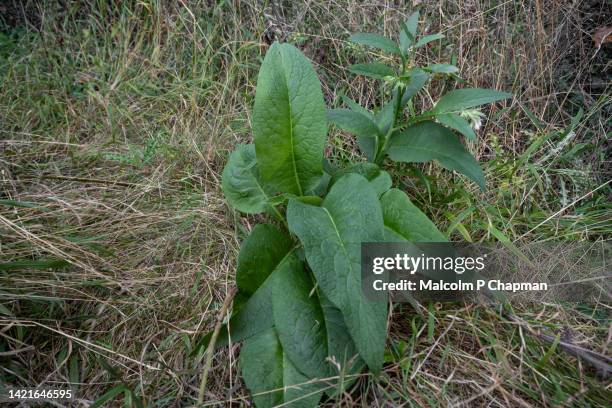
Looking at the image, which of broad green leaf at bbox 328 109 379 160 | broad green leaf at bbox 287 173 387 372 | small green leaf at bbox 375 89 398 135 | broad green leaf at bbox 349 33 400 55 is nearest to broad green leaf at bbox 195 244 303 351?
broad green leaf at bbox 287 173 387 372

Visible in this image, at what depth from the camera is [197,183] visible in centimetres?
189

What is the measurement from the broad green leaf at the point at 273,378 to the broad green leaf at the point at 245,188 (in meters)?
0.42

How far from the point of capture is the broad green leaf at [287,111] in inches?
55.8

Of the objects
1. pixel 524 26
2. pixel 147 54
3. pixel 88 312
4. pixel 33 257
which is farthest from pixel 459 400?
pixel 147 54

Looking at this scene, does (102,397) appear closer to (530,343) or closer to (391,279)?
(391,279)

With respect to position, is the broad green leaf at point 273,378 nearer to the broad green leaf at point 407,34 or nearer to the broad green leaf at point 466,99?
the broad green leaf at point 466,99

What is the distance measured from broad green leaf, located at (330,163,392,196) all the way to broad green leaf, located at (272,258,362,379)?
0.34 meters

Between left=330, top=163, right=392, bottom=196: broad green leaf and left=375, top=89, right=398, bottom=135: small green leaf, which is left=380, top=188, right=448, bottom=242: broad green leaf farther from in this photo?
left=375, top=89, right=398, bottom=135: small green leaf

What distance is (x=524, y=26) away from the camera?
6.63 feet

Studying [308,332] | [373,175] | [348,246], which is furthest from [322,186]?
[308,332]

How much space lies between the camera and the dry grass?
1307mm

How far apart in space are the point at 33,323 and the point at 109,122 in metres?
1.06

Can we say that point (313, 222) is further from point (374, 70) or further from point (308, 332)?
point (374, 70)

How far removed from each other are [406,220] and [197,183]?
88cm
